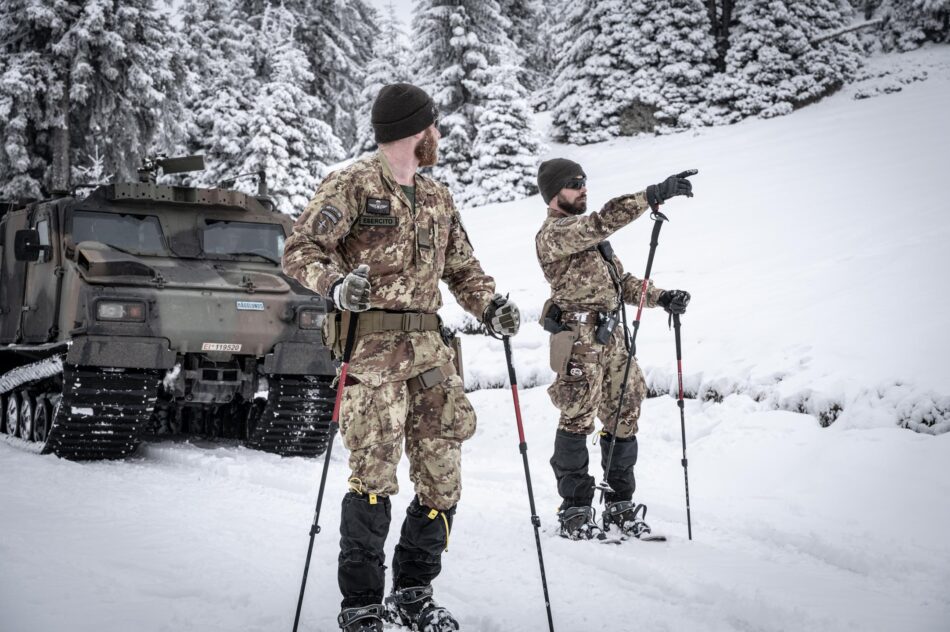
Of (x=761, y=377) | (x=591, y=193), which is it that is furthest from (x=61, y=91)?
(x=761, y=377)

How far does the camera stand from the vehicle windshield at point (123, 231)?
7836mm

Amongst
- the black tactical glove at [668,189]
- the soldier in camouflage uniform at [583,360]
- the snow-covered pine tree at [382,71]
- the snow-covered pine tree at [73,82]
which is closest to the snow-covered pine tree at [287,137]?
the snow-covered pine tree at [73,82]

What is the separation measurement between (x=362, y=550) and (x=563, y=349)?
2208 millimetres

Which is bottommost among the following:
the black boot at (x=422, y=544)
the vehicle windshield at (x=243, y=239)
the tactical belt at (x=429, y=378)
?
the black boot at (x=422, y=544)

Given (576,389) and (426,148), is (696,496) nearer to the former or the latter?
(576,389)

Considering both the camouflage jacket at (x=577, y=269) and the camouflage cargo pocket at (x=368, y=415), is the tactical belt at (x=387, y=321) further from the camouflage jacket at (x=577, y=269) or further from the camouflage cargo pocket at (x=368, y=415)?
the camouflage jacket at (x=577, y=269)

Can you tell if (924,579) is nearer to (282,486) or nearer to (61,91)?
(282,486)

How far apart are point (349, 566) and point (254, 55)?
2836 cm

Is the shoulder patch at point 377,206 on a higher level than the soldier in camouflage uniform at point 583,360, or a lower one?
higher

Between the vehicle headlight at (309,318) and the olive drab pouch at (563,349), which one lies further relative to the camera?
the vehicle headlight at (309,318)

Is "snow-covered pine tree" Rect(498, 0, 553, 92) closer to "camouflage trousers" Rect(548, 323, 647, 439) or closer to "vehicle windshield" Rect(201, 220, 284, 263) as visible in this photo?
"vehicle windshield" Rect(201, 220, 284, 263)

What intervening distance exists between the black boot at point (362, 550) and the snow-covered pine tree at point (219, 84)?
2222 cm

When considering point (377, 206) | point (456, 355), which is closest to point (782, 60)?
point (456, 355)

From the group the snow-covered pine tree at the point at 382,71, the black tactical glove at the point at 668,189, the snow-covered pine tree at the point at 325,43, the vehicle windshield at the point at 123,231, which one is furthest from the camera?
the snow-covered pine tree at the point at 325,43
